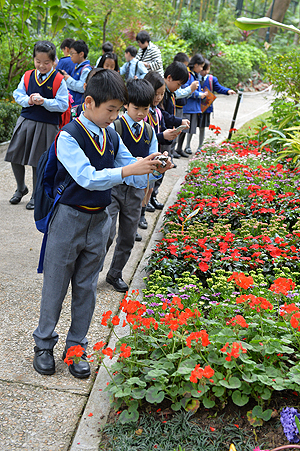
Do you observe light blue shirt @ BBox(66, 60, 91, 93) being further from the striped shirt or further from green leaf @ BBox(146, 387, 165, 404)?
green leaf @ BBox(146, 387, 165, 404)

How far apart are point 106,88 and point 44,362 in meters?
1.65

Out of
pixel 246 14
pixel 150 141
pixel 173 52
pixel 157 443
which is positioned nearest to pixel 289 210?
pixel 150 141

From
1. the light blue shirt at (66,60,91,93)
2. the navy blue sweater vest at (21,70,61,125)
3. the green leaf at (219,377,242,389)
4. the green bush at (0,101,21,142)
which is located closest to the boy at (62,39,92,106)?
the light blue shirt at (66,60,91,93)

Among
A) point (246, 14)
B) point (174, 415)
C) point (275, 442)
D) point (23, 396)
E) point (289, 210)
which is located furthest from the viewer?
point (246, 14)

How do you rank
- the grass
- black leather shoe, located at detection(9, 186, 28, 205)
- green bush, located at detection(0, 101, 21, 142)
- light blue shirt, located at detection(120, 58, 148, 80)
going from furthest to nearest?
light blue shirt, located at detection(120, 58, 148, 80)
green bush, located at detection(0, 101, 21, 142)
black leather shoe, located at detection(9, 186, 28, 205)
the grass

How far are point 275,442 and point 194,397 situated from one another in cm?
44

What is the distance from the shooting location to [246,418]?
7.63 ft

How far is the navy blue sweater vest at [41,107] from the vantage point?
4930mm

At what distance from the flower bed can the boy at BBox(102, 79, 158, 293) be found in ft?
1.02

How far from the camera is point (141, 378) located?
2455mm

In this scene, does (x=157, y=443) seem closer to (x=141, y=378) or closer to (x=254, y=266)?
(x=141, y=378)

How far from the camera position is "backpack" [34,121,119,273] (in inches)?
99.8

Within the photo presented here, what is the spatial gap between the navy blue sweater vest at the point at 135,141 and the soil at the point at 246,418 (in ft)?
6.65

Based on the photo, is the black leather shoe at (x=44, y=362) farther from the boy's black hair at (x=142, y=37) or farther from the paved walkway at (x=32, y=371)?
the boy's black hair at (x=142, y=37)
